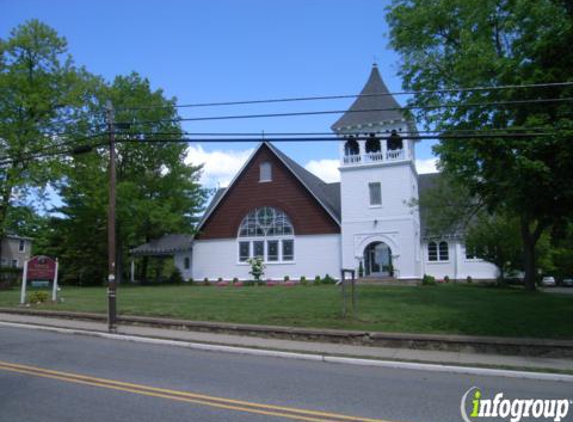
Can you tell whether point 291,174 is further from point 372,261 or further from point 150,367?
point 150,367

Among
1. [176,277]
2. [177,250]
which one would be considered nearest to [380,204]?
[177,250]

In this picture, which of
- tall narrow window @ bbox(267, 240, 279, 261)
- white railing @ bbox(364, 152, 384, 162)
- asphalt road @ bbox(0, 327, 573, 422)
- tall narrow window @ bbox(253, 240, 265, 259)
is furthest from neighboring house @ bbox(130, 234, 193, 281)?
asphalt road @ bbox(0, 327, 573, 422)

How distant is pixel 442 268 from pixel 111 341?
2877 cm

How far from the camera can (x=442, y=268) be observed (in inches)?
1467

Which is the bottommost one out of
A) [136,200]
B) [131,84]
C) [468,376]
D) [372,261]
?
[468,376]

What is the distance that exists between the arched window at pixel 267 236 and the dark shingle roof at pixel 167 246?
5313 millimetres

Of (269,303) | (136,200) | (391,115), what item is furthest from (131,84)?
(269,303)

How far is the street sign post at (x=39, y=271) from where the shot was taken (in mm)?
20266

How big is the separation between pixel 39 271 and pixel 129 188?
1550 centimetres

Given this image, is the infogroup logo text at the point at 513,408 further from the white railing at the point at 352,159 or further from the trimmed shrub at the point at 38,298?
the white railing at the point at 352,159

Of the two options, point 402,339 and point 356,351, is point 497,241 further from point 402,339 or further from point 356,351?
point 356,351

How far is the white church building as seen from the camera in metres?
33.8

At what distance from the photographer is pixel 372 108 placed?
35.0 m

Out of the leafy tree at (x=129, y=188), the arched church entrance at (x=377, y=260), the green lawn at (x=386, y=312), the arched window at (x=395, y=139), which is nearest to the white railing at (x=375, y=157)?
the arched church entrance at (x=377, y=260)
